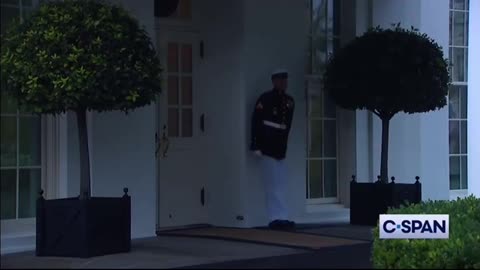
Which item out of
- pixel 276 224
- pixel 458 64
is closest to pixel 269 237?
pixel 276 224

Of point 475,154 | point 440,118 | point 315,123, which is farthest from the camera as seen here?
point 475,154

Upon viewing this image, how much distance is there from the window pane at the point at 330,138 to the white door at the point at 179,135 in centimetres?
209

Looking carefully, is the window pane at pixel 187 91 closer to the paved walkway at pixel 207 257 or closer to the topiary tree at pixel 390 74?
the topiary tree at pixel 390 74

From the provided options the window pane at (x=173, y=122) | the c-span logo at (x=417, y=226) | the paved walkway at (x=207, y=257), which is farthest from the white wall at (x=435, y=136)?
the c-span logo at (x=417, y=226)

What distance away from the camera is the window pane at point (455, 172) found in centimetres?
1492

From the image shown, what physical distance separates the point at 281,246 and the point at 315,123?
3215 mm

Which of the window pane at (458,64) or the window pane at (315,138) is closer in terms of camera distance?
the window pane at (315,138)

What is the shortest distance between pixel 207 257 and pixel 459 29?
740cm

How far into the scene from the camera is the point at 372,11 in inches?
538

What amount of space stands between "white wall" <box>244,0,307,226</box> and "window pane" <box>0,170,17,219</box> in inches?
125

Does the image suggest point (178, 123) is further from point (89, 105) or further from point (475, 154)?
point (475, 154)

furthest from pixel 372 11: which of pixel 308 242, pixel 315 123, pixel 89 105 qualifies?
pixel 89 105

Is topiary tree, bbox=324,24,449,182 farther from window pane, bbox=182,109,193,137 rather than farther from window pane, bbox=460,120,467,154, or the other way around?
window pane, bbox=460,120,467,154

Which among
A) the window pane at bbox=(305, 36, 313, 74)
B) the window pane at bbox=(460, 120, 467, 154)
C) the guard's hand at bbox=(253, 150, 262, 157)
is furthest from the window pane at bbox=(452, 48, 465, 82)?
the guard's hand at bbox=(253, 150, 262, 157)
